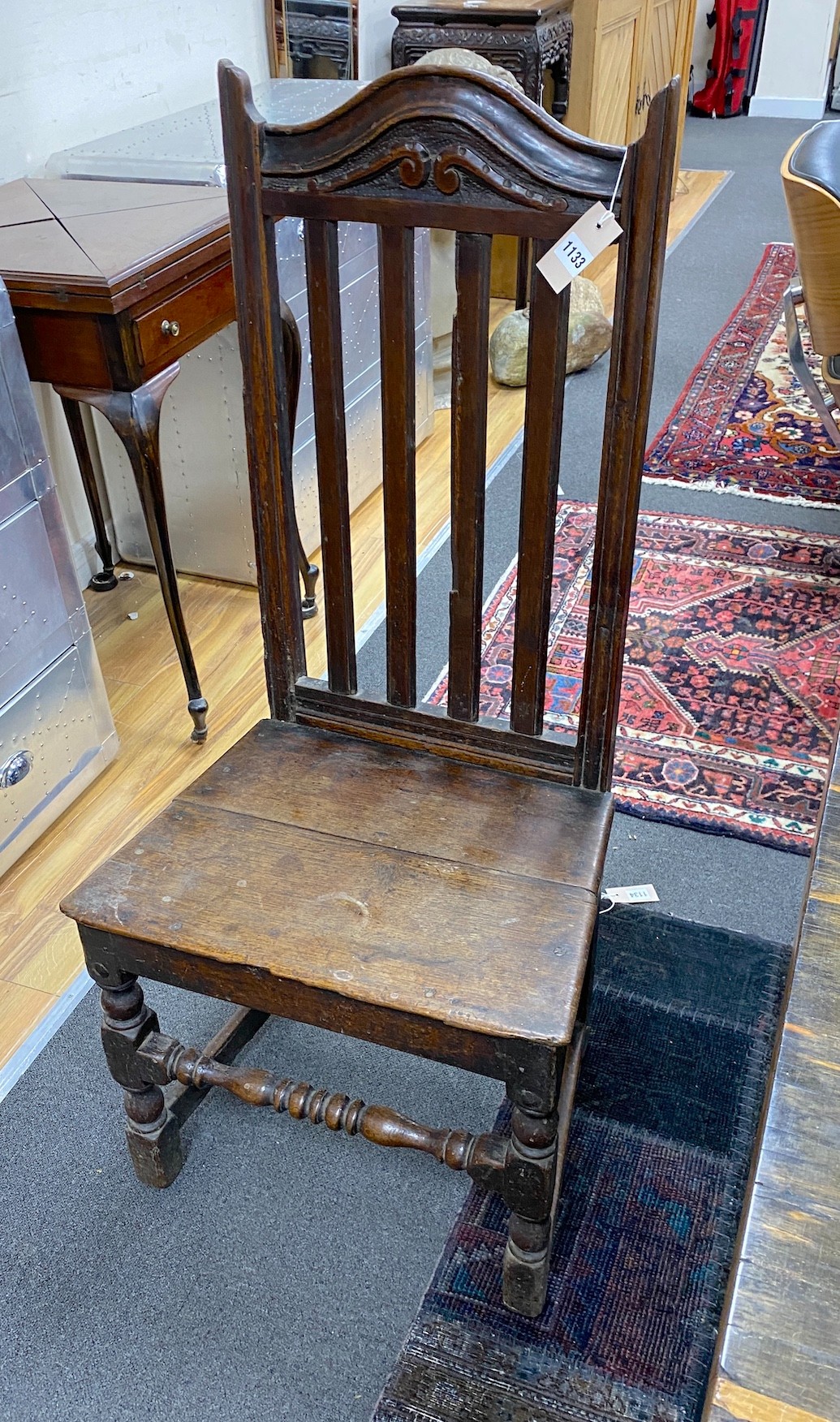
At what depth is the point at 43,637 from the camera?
1.74 metres

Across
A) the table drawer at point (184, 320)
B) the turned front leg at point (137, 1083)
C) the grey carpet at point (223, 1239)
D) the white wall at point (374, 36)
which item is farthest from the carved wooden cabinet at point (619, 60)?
the turned front leg at point (137, 1083)

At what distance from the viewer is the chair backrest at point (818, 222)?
1.96 metres

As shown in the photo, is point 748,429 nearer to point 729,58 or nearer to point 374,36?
point 374,36

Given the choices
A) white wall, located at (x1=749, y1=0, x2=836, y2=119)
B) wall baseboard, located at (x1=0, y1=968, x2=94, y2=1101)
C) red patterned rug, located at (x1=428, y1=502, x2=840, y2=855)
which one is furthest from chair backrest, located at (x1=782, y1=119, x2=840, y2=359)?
white wall, located at (x1=749, y1=0, x2=836, y2=119)

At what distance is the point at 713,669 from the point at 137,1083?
1394 millimetres

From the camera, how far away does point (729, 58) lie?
6.70m

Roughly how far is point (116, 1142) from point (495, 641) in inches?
48.2

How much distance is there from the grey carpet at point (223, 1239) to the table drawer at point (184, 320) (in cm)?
95

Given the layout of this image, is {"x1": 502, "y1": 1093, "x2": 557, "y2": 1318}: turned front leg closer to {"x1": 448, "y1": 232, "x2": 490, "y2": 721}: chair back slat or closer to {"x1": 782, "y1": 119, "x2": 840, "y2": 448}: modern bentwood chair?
{"x1": 448, "y1": 232, "x2": 490, "y2": 721}: chair back slat

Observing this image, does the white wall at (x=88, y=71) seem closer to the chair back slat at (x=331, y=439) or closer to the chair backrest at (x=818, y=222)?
the chair back slat at (x=331, y=439)

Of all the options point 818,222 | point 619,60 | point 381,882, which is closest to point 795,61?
point 619,60

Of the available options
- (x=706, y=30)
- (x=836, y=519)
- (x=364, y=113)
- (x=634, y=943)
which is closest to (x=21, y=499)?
(x=364, y=113)

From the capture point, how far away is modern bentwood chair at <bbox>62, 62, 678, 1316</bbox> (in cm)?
98

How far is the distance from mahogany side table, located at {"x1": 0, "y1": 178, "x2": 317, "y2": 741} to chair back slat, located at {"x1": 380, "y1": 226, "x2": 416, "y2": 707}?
2.05 ft
